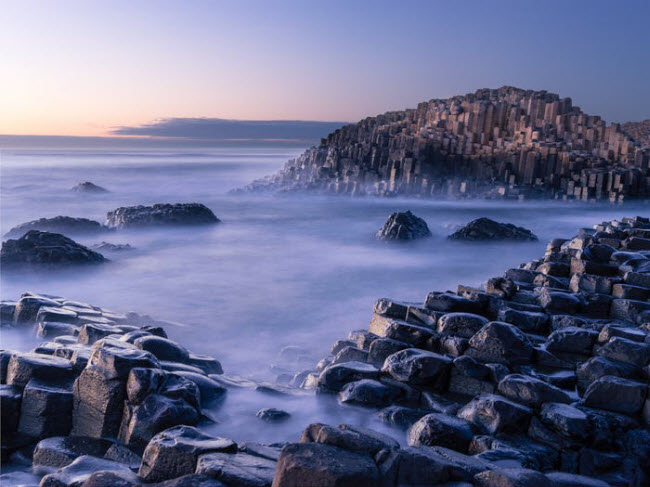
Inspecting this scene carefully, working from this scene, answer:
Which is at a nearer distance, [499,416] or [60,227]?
[499,416]

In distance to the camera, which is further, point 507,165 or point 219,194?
point 219,194

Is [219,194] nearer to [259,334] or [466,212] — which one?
[466,212]

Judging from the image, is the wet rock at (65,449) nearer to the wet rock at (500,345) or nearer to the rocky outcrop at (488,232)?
the wet rock at (500,345)

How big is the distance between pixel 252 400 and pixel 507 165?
1981 centimetres

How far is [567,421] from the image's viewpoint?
310cm

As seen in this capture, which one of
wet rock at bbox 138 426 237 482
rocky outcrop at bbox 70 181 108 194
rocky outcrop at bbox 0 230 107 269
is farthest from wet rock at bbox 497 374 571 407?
rocky outcrop at bbox 70 181 108 194

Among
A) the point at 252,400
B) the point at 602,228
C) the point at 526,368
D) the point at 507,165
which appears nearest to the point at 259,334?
the point at 252,400

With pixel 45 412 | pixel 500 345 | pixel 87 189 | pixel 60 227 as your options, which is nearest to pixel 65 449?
pixel 45 412

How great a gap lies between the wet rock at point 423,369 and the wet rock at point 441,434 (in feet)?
2.08

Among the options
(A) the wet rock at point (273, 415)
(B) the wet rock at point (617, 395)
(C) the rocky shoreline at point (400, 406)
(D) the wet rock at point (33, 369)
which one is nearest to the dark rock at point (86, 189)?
(C) the rocky shoreline at point (400, 406)

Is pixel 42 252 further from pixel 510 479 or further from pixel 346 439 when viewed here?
pixel 510 479

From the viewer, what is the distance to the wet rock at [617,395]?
3.33m

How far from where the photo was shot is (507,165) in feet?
71.7

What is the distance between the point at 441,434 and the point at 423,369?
2.45ft
